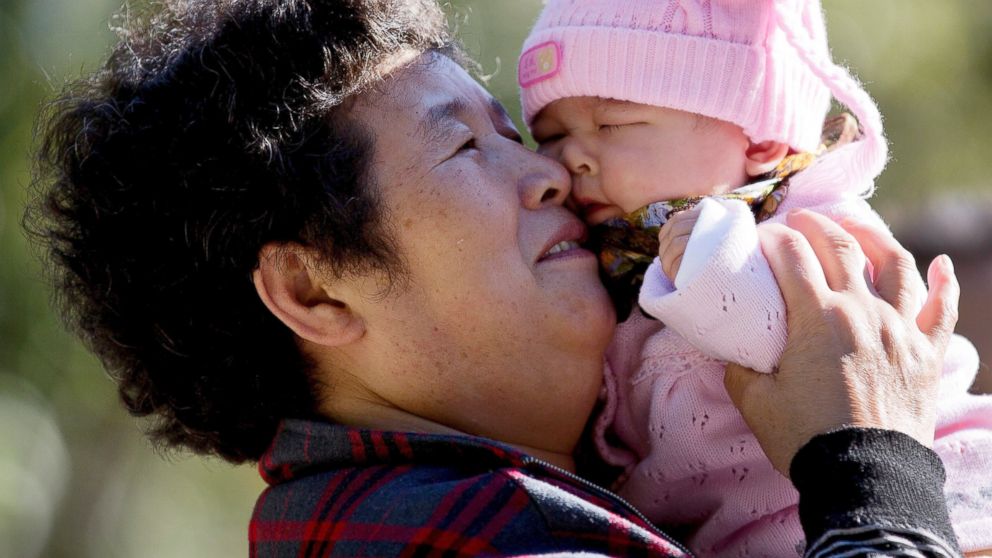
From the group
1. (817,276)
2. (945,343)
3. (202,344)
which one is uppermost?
(202,344)

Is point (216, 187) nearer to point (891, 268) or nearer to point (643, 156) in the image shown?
point (643, 156)

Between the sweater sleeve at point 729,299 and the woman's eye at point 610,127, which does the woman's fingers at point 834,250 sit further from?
the woman's eye at point 610,127

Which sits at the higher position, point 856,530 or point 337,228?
point 337,228

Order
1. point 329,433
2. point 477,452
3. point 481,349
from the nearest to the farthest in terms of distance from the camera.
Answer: point 477,452, point 329,433, point 481,349

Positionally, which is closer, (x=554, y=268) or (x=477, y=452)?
(x=477, y=452)

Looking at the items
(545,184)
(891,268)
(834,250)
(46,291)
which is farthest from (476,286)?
(46,291)

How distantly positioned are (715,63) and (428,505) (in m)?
1.09

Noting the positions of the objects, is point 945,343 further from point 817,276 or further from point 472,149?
point 472,149

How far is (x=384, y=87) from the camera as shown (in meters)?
2.37

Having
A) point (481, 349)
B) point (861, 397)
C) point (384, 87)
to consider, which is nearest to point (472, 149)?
point (384, 87)

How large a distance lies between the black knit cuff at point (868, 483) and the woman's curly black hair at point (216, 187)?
89 cm

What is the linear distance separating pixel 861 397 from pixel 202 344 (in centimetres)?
128

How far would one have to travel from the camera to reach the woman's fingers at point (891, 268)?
6.84ft

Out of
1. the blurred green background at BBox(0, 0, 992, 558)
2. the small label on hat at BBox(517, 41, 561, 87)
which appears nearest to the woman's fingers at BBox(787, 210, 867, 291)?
the small label on hat at BBox(517, 41, 561, 87)
